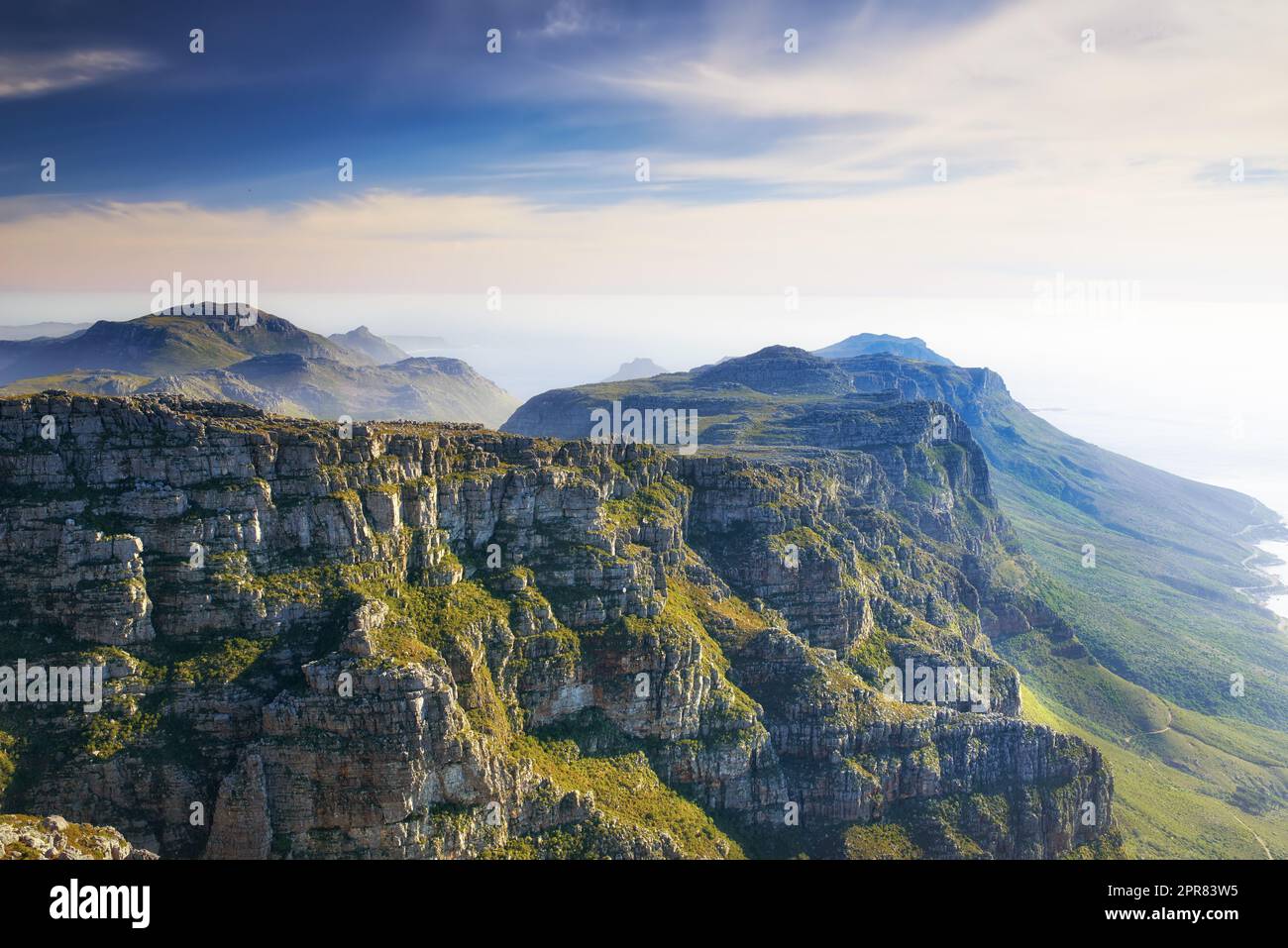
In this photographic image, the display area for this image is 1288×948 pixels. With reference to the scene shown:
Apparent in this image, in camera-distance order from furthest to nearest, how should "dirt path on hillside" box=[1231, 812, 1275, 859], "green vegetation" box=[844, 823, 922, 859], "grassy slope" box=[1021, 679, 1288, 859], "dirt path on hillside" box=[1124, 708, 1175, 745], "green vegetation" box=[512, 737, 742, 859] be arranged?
"dirt path on hillside" box=[1124, 708, 1175, 745] < "dirt path on hillside" box=[1231, 812, 1275, 859] < "grassy slope" box=[1021, 679, 1288, 859] < "green vegetation" box=[844, 823, 922, 859] < "green vegetation" box=[512, 737, 742, 859]

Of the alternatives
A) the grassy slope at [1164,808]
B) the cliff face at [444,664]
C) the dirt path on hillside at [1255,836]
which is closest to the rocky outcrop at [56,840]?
the cliff face at [444,664]

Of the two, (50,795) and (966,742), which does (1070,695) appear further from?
(50,795)

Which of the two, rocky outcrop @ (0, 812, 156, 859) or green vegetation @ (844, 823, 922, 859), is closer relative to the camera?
rocky outcrop @ (0, 812, 156, 859)

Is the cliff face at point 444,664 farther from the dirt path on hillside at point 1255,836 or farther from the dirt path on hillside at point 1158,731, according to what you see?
the dirt path on hillside at point 1158,731

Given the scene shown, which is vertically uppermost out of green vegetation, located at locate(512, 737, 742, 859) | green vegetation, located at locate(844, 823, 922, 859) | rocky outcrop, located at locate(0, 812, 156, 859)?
rocky outcrop, located at locate(0, 812, 156, 859)

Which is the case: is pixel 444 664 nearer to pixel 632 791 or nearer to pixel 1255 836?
pixel 632 791

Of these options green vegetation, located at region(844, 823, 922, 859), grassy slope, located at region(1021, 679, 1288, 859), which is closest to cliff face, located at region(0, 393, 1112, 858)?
green vegetation, located at region(844, 823, 922, 859)

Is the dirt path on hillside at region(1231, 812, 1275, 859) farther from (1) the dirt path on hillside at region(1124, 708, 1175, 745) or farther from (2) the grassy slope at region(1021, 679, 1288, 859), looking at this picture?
(1) the dirt path on hillside at region(1124, 708, 1175, 745)

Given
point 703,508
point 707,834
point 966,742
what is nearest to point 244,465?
point 707,834
